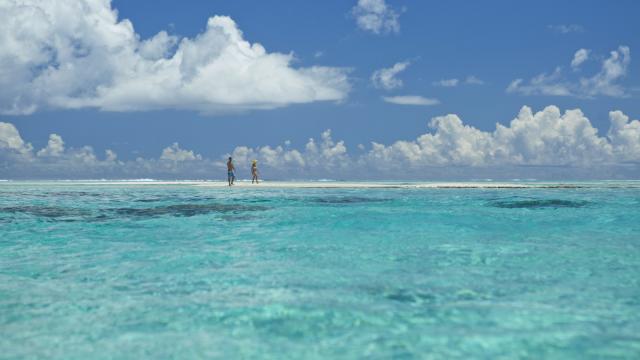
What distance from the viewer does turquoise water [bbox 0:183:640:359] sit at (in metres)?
6.70

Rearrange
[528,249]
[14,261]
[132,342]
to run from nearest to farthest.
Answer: [132,342]
[14,261]
[528,249]

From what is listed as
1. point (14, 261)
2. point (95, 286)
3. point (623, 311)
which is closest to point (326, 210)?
point (14, 261)

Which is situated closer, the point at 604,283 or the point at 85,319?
the point at 85,319

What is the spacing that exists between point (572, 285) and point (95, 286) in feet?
28.8

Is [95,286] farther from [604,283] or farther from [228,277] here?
[604,283]

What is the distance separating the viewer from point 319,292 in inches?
371

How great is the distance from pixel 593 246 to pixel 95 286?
42.3 ft

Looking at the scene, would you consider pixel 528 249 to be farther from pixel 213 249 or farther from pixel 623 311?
pixel 213 249

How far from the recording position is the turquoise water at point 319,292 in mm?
6698

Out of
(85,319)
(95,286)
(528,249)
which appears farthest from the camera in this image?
(528,249)

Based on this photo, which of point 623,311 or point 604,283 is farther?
point 604,283

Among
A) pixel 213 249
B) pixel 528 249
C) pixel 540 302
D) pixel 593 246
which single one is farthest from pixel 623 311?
pixel 213 249

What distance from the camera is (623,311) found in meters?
8.19

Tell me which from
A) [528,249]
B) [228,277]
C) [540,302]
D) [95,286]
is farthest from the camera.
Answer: [528,249]
